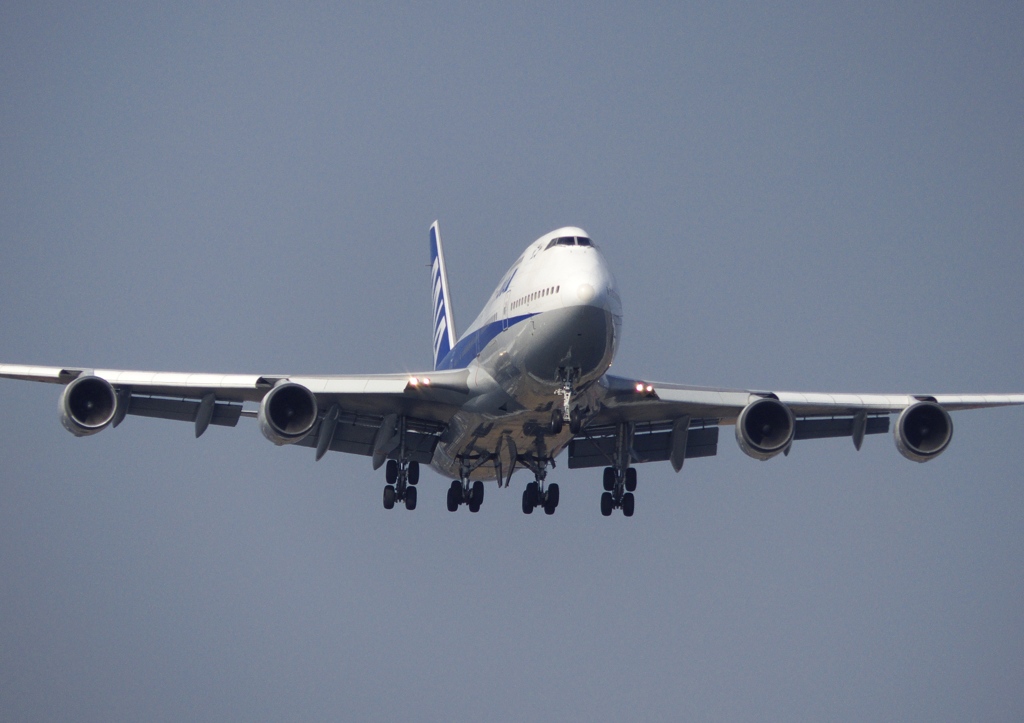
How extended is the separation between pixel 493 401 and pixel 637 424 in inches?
256

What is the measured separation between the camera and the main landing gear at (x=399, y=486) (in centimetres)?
3531

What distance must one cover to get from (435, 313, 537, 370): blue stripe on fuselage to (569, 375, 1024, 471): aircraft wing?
9.06 feet

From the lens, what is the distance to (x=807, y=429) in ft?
113

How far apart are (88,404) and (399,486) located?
916 cm

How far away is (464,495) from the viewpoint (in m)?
36.2

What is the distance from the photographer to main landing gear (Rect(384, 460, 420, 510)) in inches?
1390

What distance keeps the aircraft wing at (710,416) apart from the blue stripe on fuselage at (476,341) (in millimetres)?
2762

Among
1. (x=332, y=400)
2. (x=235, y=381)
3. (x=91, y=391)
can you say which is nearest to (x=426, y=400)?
(x=332, y=400)

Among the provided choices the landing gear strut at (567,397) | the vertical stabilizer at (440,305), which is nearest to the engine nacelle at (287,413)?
the landing gear strut at (567,397)

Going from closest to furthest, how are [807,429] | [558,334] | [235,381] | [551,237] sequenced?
[558,334]
[551,237]
[235,381]
[807,429]

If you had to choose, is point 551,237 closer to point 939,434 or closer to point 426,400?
point 426,400

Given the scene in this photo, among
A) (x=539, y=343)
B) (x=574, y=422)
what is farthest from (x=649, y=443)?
(x=539, y=343)

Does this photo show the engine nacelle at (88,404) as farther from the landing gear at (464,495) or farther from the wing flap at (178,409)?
the landing gear at (464,495)

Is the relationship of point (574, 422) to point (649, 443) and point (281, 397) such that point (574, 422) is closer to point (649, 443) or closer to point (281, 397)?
point (281, 397)
